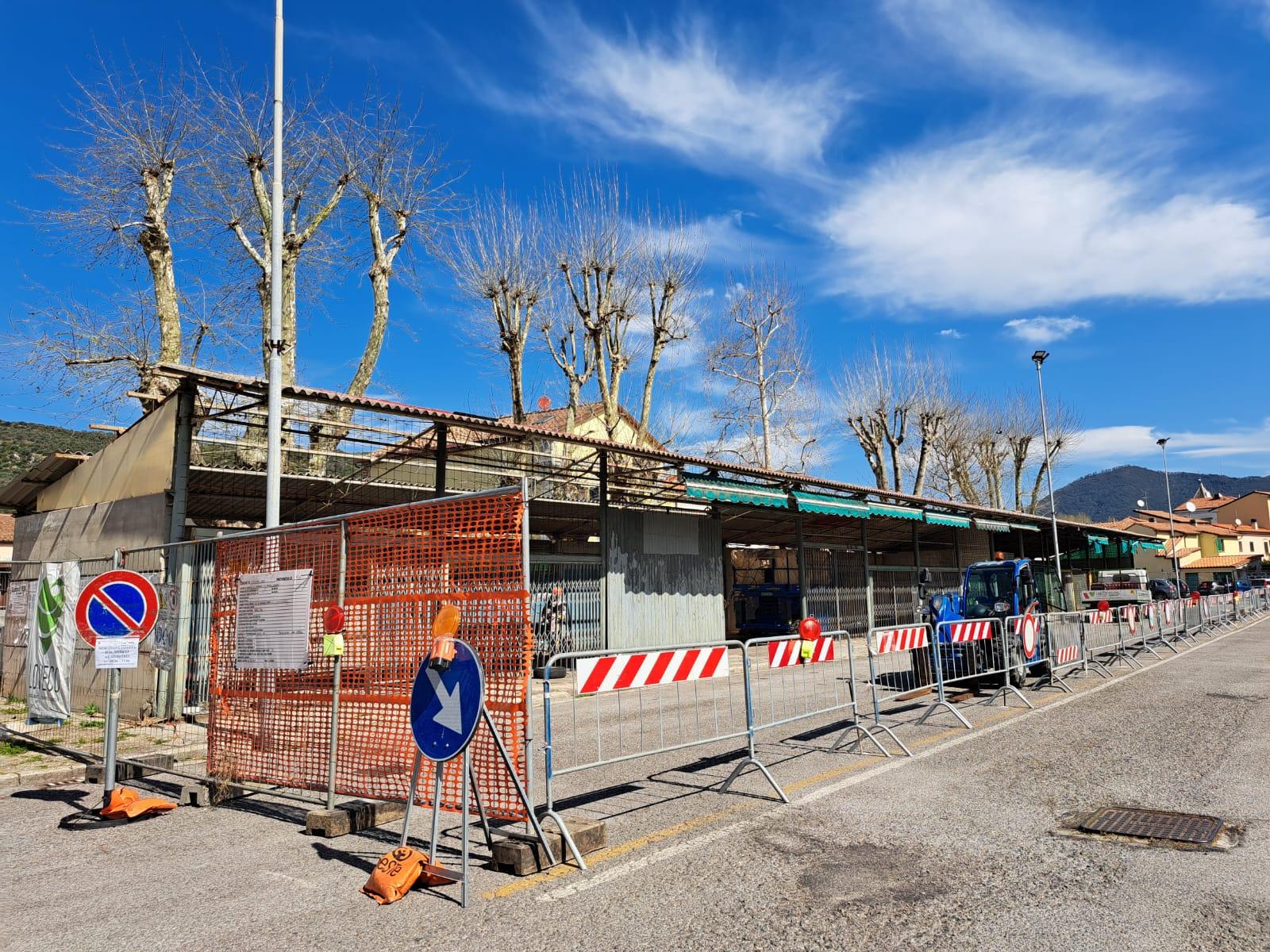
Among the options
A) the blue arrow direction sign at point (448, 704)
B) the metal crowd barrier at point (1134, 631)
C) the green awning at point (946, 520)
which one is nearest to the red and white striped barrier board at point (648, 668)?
the blue arrow direction sign at point (448, 704)

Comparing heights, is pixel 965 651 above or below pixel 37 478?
below

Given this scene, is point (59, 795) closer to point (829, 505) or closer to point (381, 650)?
point (381, 650)

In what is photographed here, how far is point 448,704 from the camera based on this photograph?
500 cm

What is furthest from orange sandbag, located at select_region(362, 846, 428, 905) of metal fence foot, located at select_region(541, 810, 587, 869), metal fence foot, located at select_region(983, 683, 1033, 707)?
metal fence foot, located at select_region(983, 683, 1033, 707)

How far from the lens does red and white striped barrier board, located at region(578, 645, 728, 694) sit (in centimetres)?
625

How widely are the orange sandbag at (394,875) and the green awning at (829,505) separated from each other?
1690cm

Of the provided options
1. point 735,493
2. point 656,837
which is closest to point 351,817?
point 656,837

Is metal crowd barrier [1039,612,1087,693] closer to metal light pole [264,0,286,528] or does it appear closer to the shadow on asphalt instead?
metal light pole [264,0,286,528]

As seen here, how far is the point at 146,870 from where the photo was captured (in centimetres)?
546

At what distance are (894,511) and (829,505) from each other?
3.51 metres

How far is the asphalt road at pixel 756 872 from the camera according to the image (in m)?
4.16

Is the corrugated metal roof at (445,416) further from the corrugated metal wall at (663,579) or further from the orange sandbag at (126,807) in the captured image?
the orange sandbag at (126,807)

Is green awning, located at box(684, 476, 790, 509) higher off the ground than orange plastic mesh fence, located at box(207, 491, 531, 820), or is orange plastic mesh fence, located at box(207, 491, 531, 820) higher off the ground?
green awning, located at box(684, 476, 790, 509)

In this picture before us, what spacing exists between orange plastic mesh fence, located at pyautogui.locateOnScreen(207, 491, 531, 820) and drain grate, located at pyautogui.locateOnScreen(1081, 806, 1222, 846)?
3974mm
